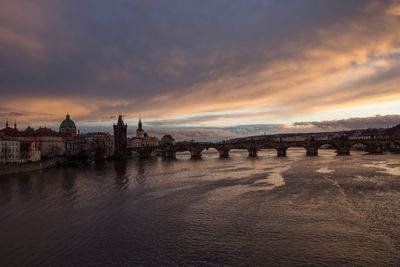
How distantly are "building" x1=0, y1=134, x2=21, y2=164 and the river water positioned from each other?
3516cm

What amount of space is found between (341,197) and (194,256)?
18.8m

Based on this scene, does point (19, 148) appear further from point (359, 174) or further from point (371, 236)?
point (371, 236)

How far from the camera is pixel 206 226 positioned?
22.7 metres

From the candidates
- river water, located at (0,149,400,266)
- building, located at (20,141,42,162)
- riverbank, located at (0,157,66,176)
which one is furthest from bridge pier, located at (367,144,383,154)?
building, located at (20,141,42,162)

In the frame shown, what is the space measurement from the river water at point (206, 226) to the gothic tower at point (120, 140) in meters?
74.9

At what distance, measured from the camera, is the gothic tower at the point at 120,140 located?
11438cm

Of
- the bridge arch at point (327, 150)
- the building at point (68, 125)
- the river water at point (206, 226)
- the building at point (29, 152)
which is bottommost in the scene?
the river water at point (206, 226)

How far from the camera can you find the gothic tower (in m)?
114

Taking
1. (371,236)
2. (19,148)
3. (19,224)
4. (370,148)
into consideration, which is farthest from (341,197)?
(370,148)

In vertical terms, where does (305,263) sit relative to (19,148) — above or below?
below

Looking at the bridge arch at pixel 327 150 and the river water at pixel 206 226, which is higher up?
the bridge arch at pixel 327 150

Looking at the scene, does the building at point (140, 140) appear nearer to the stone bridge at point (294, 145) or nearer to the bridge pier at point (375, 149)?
the stone bridge at point (294, 145)

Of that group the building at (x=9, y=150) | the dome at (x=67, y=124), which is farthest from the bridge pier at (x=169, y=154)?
the building at (x=9, y=150)

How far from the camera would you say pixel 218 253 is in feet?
57.8
